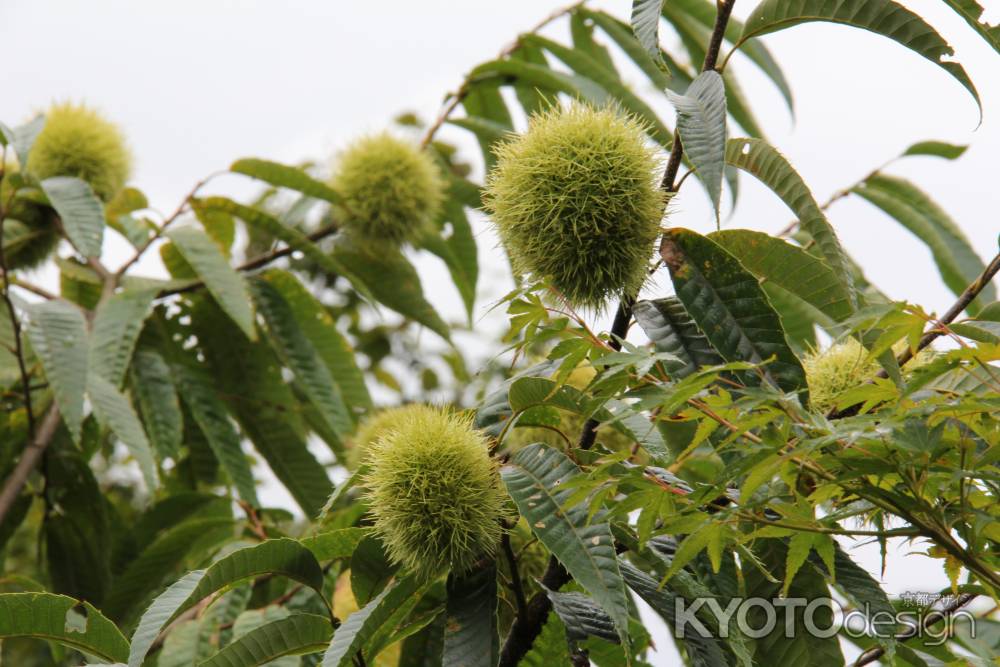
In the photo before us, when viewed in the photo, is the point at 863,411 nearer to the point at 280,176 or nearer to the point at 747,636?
the point at 747,636

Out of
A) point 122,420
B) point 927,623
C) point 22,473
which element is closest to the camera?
point 927,623

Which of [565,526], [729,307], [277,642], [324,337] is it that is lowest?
[277,642]

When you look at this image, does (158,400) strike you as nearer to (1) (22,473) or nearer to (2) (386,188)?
(1) (22,473)

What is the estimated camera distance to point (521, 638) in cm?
139

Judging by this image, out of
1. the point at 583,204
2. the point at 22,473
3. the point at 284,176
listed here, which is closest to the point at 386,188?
the point at 284,176

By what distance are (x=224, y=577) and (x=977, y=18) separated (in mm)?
1100

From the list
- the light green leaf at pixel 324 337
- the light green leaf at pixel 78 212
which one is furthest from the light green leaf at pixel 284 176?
the light green leaf at pixel 78 212

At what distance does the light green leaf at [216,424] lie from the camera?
2.27 m

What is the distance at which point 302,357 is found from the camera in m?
2.50

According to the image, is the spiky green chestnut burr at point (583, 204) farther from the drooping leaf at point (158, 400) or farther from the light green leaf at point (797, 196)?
the drooping leaf at point (158, 400)

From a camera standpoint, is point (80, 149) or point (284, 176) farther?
point (80, 149)

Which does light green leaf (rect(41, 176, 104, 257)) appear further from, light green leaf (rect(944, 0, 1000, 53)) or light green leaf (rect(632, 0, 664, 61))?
light green leaf (rect(944, 0, 1000, 53))

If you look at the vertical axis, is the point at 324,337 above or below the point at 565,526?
above

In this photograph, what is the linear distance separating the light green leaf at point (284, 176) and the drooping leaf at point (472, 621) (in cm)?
138
